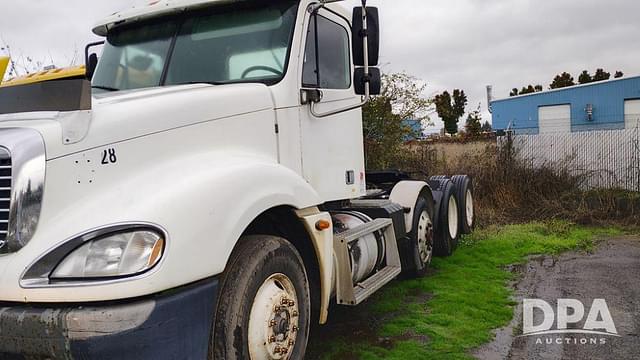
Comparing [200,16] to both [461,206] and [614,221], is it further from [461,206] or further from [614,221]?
[614,221]

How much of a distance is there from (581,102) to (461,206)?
103 feet

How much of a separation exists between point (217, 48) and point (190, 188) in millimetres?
1696

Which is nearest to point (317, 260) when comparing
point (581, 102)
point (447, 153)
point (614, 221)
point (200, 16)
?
point (200, 16)

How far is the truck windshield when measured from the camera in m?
3.99

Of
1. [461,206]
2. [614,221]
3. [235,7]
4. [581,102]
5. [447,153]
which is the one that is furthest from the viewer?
[581,102]

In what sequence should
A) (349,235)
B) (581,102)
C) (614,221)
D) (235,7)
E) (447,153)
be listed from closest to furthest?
(235,7)
(349,235)
(614,221)
(447,153)
(581,102)

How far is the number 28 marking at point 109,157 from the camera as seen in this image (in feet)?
9.13

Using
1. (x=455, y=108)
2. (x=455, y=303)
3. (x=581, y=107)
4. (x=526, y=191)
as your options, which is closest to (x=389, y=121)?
(x=526, y=191)

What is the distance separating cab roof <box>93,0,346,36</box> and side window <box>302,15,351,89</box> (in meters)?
0.20

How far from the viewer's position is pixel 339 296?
422 centimetres

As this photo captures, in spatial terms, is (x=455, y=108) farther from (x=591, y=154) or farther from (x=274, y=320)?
(x=274, y=320)

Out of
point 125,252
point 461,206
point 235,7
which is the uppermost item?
point 235,7

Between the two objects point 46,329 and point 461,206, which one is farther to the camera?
point 461,206

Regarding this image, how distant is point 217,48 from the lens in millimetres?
4062
